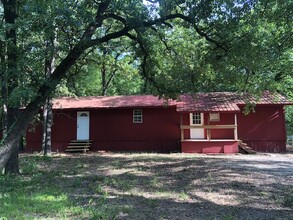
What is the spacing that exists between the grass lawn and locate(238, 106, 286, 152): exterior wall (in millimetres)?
6694

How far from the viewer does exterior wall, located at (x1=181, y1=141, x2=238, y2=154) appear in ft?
55.9

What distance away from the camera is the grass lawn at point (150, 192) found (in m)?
5.81

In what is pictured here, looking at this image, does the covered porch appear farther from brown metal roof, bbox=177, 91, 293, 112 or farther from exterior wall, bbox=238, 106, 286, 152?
exterior wall, bbox=238, 106, 286, 152

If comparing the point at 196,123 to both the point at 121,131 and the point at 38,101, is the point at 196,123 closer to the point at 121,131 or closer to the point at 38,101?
the point at 121,131

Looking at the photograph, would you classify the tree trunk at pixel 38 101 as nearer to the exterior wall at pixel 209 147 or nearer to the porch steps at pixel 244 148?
the exterior wall at pixel 209 147

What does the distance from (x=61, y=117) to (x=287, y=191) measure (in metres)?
15.0

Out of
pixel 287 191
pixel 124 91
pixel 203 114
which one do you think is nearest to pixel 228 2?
pixel 287 191

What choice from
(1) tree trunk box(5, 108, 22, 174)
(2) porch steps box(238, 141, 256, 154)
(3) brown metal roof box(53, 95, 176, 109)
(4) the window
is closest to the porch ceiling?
(4) the window

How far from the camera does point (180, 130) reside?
740 inches

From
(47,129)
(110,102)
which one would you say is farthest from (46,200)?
(110,102)

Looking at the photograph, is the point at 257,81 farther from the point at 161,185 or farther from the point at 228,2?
the point at 161,185

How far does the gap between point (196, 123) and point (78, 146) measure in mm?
A: 7154

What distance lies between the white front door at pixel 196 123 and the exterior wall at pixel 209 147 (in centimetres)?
142

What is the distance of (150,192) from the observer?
760 cm
